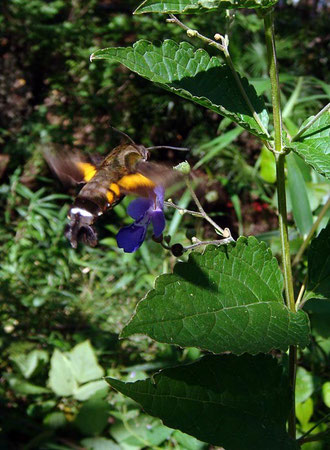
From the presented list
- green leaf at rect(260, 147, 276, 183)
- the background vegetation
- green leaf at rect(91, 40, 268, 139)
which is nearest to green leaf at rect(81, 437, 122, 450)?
the background vegetation

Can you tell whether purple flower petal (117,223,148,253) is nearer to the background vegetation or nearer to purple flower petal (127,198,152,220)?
purple flower petal (127,198,152,220)

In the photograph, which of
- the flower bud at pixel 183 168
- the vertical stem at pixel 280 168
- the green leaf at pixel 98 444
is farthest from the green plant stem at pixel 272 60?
the green leaf at pixel 98 444

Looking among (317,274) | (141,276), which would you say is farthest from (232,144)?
(317,274)

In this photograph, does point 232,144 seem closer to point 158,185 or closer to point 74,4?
point 74,4

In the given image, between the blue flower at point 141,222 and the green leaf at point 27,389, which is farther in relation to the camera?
the green leaf at point 27,389

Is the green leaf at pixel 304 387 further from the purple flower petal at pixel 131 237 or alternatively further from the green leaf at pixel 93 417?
the purple flower petal at pixel 131 237

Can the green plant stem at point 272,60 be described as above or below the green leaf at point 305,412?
above

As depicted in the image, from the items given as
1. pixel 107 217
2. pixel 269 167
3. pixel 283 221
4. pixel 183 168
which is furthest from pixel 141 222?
pixel 107 217
